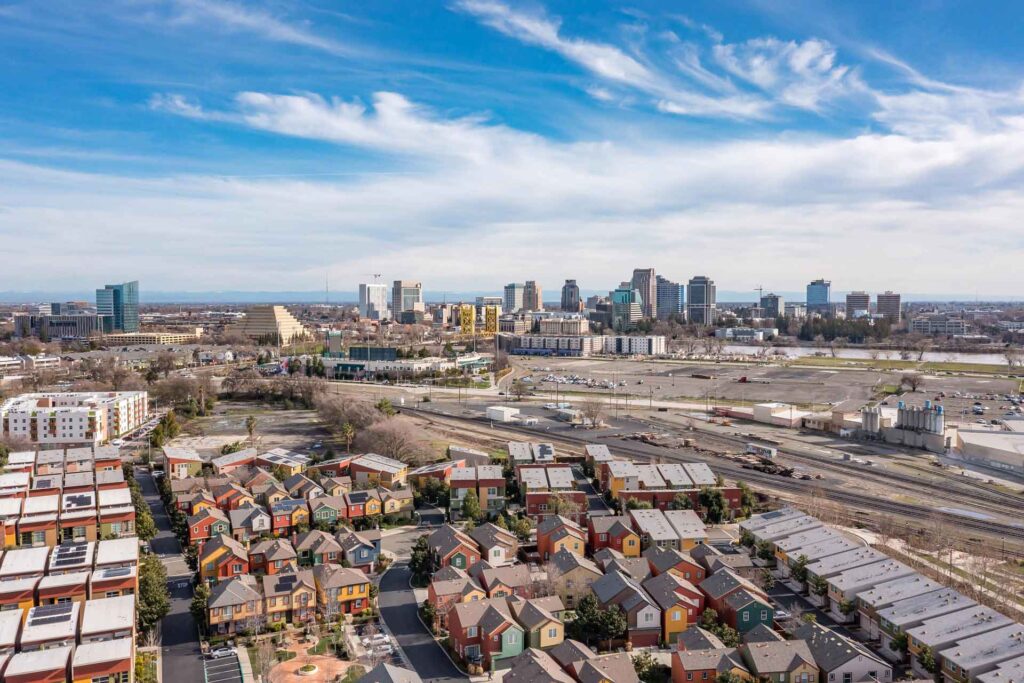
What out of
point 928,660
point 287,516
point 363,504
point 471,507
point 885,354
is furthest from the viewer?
point 885,354

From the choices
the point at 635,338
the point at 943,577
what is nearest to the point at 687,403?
the point at 943,577

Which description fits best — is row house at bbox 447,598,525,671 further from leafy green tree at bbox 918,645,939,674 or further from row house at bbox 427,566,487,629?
leafy green tree at bbox 918,645,939,674

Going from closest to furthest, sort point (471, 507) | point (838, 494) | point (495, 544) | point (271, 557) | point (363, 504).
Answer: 1. point (271, 557)
2. point (495, 544)
3. point (471, 507)
4. point (363, 504)
5. point (838, 494)

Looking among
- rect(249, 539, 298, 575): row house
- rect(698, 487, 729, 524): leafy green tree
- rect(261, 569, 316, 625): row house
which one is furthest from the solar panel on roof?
rect(698, 487, 729, 524): leafy green tree

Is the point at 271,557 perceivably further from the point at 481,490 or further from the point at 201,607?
the point at 481,490

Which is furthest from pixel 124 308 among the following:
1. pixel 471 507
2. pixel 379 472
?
pixel 471 507

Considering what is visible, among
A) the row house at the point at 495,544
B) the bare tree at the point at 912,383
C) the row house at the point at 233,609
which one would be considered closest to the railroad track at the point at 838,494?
the row house at the point at 495,544

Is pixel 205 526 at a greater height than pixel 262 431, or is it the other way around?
pixel 205 526
